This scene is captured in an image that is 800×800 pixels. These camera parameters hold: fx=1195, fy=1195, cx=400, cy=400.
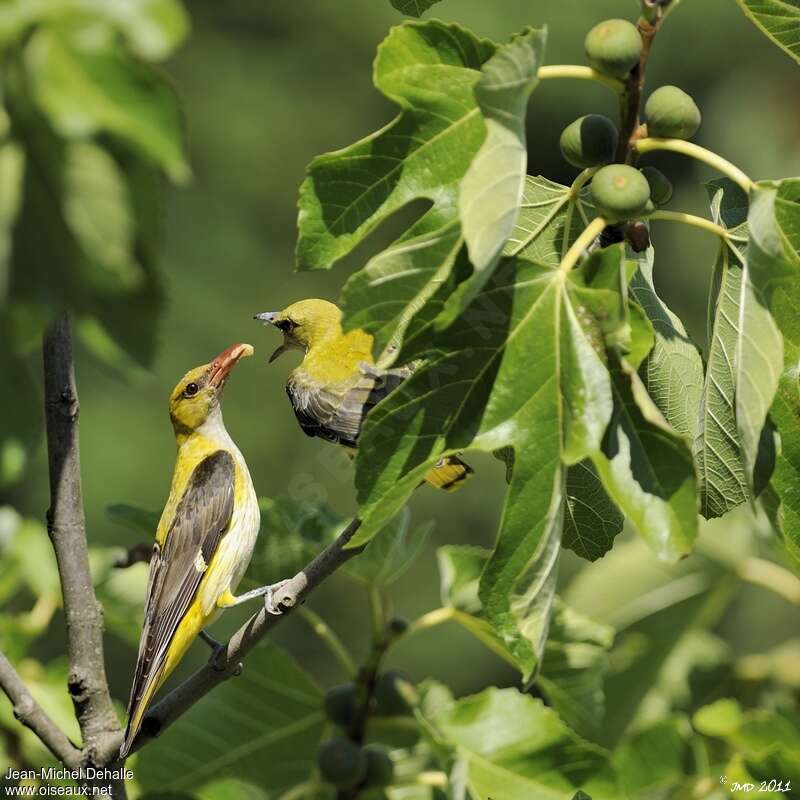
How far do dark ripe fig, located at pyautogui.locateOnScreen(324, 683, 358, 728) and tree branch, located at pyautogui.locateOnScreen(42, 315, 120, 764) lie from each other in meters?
0.73

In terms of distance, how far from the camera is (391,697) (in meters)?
2.93

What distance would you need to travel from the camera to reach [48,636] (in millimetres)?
11094

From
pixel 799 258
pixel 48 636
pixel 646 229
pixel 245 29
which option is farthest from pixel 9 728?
pixel 245 29

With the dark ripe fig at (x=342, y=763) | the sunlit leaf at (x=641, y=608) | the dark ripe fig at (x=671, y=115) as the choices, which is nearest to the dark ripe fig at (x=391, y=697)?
the dark ripe fig at (x=342, y=763)

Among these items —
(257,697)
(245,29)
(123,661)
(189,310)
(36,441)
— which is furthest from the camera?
(245,29)

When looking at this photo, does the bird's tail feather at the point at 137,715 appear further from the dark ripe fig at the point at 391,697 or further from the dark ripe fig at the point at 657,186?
the dark ripe fig at the point at 657,186

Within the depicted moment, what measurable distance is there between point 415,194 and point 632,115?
40 cm

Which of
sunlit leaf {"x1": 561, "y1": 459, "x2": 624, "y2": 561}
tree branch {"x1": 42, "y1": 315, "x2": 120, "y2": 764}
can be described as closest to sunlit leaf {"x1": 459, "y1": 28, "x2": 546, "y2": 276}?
sunlit leaf {"x1": 561, "y1": 459, "x2": 624, "y2": 561}

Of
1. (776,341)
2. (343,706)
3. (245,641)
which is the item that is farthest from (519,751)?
(776,341)

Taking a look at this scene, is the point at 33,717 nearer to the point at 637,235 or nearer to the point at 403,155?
the point at 403,155

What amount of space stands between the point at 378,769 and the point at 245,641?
71 cm

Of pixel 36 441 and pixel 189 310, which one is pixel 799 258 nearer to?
pixel 36 441

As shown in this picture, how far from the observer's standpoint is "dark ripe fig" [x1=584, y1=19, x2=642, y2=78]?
1.96 m

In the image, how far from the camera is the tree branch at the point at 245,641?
2.16 m
